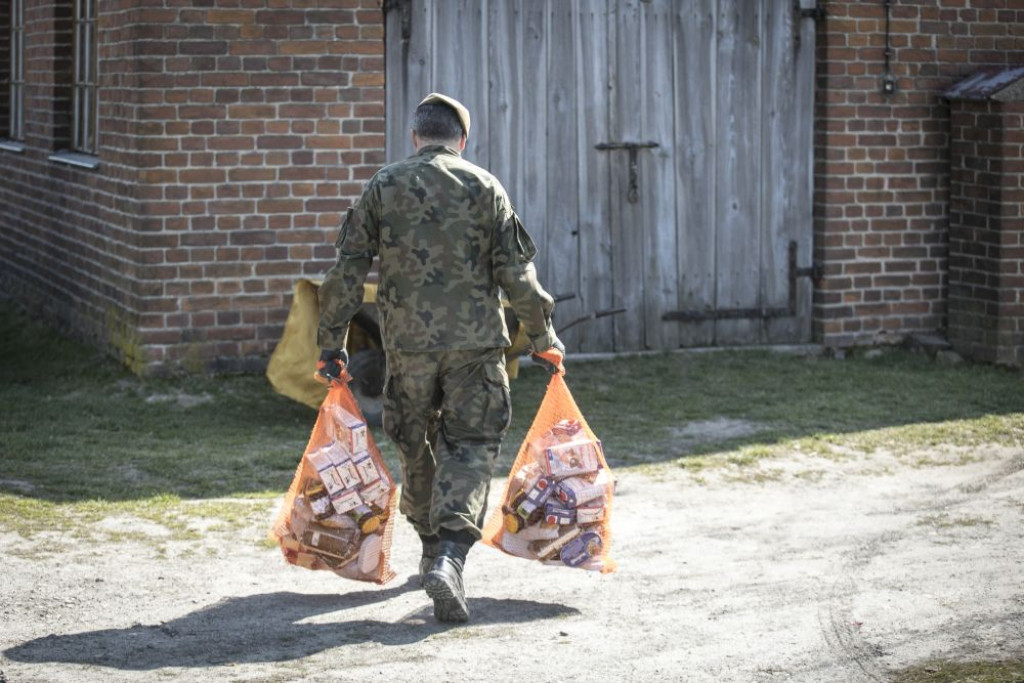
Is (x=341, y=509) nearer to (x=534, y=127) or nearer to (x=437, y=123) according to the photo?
(x=437, y=123)

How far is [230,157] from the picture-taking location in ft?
30.9

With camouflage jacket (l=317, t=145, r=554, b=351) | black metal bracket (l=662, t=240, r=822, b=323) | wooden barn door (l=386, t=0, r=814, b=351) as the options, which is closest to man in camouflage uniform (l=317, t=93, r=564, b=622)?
camouflage jacket (l=317, t=145, r=554, b=351)

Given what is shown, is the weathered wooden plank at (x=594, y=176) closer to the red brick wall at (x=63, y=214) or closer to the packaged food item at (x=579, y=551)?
the red brick wall at (x=63, y=214)

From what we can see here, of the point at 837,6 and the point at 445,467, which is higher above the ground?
the point at 837,6

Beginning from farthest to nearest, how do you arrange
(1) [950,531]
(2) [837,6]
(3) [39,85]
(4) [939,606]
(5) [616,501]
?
(3) [39,85] < (2) [837,6] < (5) [616,501] < (1) [950,531] < (4) [939,606]

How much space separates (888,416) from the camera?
29.7 feet

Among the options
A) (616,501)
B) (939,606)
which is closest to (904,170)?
(616,501)

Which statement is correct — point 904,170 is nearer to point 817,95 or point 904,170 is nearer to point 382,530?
point 817,95

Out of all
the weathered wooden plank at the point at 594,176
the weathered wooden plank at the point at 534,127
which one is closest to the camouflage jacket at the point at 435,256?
the weathered wooden plank at the point at 534,127

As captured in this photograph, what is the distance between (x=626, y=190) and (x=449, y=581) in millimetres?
5318

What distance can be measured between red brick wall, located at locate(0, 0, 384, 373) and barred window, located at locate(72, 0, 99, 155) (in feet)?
3.81

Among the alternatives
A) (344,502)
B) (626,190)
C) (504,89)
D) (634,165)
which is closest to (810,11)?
(634,165)

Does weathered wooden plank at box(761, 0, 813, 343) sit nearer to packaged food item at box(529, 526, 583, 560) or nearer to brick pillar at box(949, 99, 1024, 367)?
brick pillar at box(949, 99, 1024, 367)

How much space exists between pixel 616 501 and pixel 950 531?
1.46 metres
